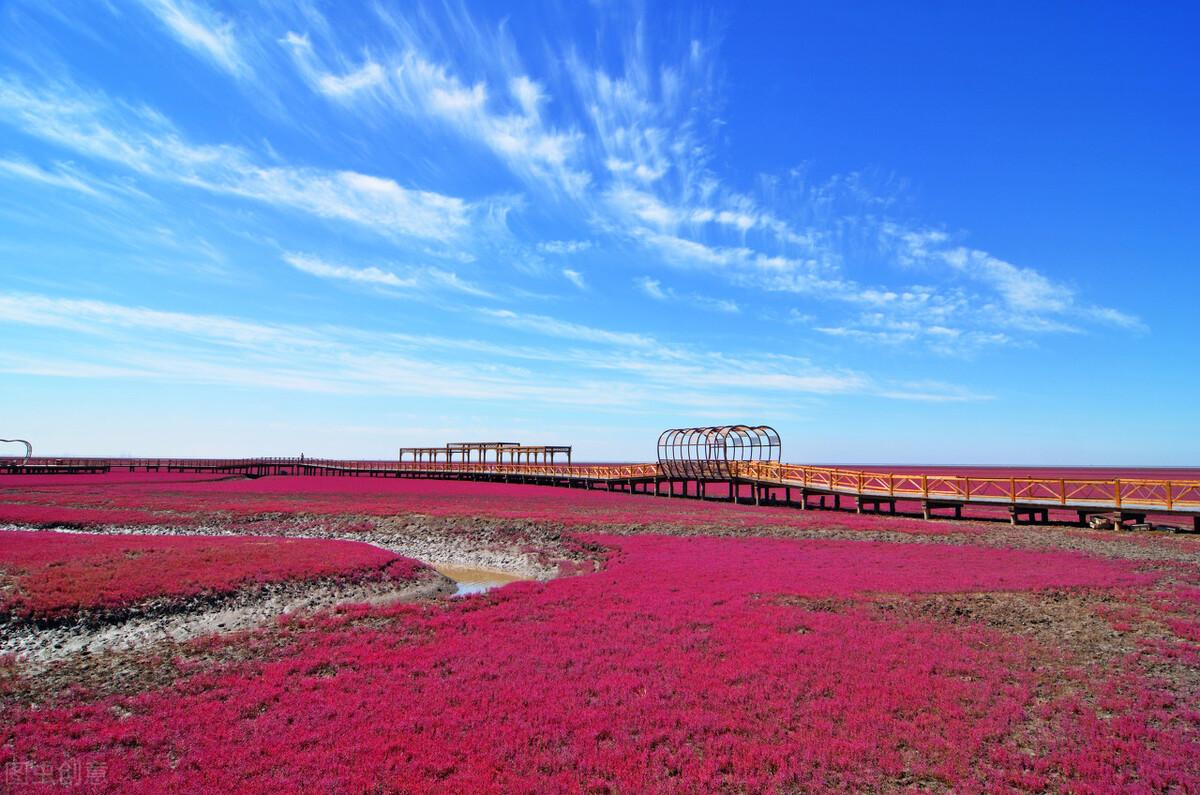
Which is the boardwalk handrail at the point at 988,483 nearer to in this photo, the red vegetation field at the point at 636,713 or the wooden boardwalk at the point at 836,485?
the wooden boardwalk at the point at 836,485

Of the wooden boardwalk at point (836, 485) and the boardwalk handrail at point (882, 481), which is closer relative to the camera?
the boardwalk handrail at point (882, 481)

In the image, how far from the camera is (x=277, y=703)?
970cm

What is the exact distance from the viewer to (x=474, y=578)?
2184 centimetres

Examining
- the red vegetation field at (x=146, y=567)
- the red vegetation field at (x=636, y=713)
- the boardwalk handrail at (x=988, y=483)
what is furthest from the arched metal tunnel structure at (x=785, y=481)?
the red vegetation field at (x=146, y=567)

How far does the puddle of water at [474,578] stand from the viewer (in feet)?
65.0

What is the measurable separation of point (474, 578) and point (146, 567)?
34.7 feet

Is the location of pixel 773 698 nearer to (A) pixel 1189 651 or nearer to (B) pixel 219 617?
(A) pixel 1189 651

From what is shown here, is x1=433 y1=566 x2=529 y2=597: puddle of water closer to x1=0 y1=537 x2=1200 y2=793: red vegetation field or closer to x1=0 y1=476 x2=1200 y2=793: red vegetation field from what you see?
x1=0 y1=476 x2=1200 y2=793: red vegetation field

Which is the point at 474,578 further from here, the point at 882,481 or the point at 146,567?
the point at 882,481

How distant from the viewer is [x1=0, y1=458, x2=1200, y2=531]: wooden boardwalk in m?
28.8

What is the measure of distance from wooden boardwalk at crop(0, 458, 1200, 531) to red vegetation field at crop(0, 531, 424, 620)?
28.3 meters

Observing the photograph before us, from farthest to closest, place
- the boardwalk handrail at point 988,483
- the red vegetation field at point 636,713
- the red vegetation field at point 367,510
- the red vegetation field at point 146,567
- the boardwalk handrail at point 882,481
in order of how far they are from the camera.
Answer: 1. the red vegetation field at point 367,510
2. the boardwalk handrail at point 882,481
3. the boardwalk handrail at point 988,483
4. the red vegetation field at point 146,567
5. the red vegetation field at point 636,713

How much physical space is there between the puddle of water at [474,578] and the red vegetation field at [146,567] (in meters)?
1.45

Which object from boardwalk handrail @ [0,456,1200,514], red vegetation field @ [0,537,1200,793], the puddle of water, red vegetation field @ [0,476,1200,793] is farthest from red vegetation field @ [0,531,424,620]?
boardwalk handrail @ [0,456,1200,514]
